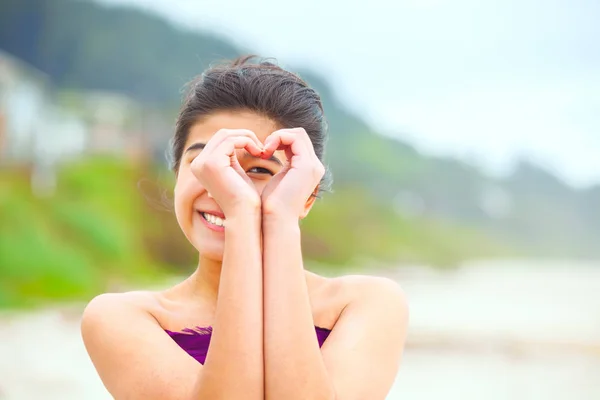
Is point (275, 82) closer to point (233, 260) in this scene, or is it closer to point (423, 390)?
point (233, 260)

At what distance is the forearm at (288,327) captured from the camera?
105cm

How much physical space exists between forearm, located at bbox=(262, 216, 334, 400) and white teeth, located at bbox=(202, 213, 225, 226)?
0.44 feet

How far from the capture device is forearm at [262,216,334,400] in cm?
105

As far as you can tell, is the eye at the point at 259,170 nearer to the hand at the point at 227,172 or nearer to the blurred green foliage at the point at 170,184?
the hand at the point at 227,172

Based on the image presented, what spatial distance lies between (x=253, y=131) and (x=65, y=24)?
10636 mm

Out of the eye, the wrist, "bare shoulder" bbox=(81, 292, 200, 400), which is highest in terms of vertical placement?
the eye

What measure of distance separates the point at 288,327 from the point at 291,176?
9.9 inches

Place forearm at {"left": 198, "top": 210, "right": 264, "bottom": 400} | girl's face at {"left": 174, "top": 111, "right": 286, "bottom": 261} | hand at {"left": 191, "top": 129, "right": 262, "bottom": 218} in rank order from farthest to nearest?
girl's face at {"left": 174, "top": 111, "right": 286, "bottom": 261} < hand at {"left": 191, "top": 129, "right": 262, "bottom": 218} < forearm at {"left": 198, "top": 210, "right": 264, "bottom": 400}

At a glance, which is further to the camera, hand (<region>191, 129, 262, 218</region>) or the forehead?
the forehead

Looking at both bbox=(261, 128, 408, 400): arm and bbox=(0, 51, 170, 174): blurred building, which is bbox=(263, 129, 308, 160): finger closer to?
bbox=(261, 128, 408, 400): arm

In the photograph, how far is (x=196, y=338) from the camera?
125 cm

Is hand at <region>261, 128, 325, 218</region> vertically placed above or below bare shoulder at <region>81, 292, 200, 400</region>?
above

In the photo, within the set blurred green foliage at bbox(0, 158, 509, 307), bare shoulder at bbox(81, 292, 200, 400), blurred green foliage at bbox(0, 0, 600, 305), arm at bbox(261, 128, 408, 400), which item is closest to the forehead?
arm at bbox(261, 128, 408, 400)

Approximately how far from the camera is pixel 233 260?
1.10 m
